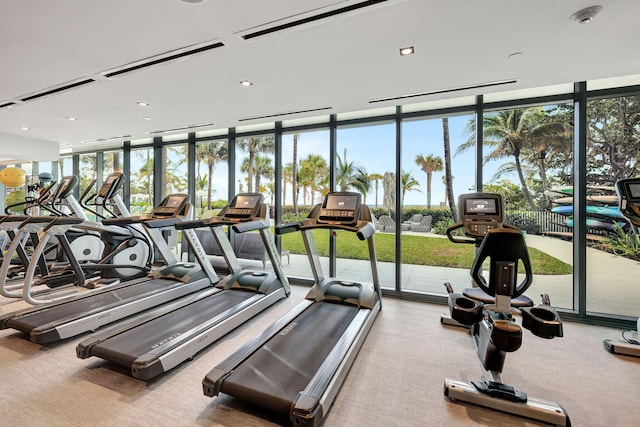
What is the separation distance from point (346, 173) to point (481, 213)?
95.4 inches

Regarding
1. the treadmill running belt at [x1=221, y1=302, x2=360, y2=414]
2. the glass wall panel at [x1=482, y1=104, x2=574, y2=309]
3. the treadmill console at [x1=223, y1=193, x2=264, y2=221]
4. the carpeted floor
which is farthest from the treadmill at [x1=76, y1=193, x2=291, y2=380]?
the glass wall panel at [x1=482, y1=104, x2=574, y2=309]

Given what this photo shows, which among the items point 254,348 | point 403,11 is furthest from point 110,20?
point 254,348

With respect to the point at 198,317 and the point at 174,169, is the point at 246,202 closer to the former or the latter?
the point at 198,317

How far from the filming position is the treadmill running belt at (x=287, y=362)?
1.84 metres

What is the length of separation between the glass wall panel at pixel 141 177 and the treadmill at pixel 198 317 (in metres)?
3.84

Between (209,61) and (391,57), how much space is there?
180cm

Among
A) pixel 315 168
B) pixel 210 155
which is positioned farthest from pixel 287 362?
pixel 210 155

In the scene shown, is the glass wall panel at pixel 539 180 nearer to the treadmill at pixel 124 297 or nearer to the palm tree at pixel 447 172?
the palm tree at pixel 447 172

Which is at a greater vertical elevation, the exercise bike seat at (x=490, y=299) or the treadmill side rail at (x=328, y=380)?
the exercise bike seat at (x=490, y=299)

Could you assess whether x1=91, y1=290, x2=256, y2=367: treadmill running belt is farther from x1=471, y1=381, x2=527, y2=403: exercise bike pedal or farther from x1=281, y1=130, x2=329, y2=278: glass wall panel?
x1=471, y1=381, x2=527, y2=403: exercise bike pedal

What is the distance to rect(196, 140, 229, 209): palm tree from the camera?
6356mm

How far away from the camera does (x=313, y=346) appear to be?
2.46m

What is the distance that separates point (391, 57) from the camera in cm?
270

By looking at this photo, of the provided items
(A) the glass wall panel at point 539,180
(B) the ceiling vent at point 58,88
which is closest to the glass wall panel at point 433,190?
(A) the glass wall panel at point 539,180
